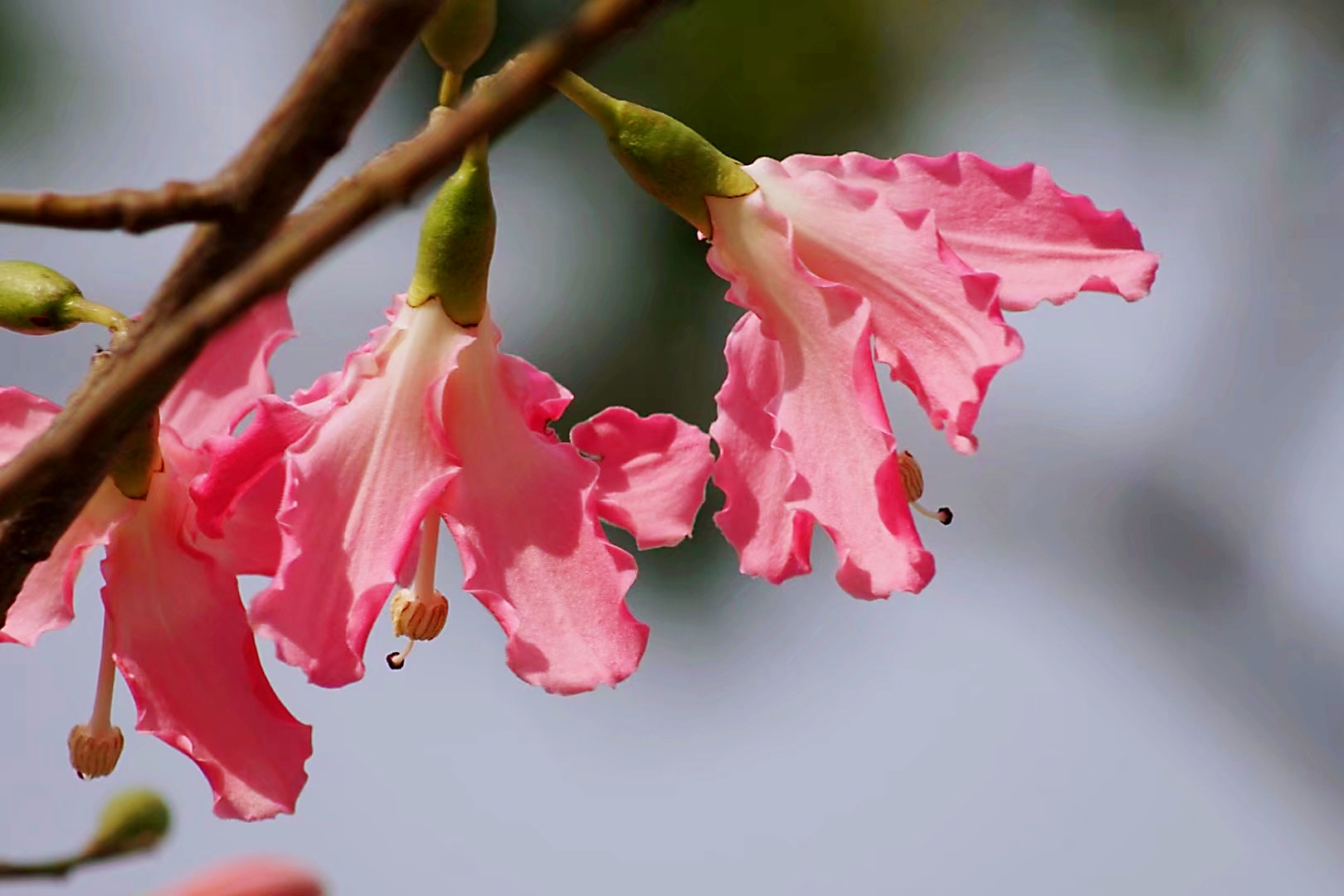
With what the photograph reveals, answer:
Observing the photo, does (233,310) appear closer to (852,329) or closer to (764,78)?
(852,329)

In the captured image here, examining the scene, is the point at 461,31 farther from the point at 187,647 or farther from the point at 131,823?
the point at 131,823

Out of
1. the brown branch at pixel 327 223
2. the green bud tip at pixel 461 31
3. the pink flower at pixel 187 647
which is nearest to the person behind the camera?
the brown branch at pixel 327 223

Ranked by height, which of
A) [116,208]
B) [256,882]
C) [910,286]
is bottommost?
[256,882]

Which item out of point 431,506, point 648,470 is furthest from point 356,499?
point 648,470

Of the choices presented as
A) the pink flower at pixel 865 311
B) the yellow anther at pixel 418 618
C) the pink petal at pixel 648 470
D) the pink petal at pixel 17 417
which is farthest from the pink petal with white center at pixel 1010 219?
the pink petal at pixel 17 417

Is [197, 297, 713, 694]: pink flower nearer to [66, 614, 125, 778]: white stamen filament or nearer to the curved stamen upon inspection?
the curved stamen

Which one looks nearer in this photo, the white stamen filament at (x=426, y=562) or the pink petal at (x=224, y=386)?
the white stamen filament at (x=426, y=562)

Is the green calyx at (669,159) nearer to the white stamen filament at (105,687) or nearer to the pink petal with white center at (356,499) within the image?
the pink petal with white center at (356,499)
